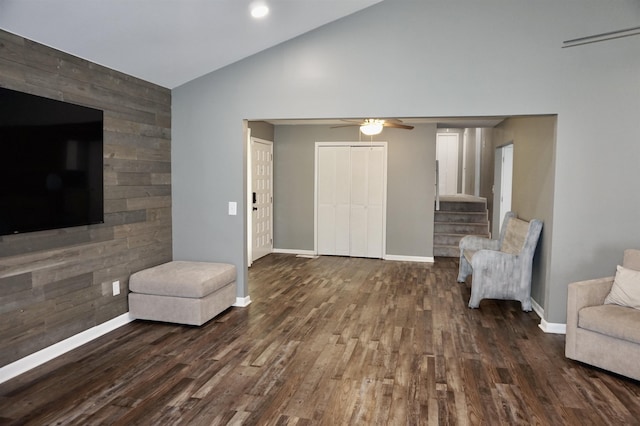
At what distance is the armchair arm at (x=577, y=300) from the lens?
3.42 m

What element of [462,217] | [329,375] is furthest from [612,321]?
[462,217]

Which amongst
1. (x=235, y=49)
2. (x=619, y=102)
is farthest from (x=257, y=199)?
(x=619, y=102)

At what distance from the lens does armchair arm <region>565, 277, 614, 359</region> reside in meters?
3.42

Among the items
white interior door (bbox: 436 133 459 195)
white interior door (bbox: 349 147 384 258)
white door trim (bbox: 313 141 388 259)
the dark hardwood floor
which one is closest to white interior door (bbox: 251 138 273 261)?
white door trim (bbox: 313 141 388 259)

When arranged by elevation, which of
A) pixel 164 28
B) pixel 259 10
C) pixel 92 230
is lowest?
pixel 92 230

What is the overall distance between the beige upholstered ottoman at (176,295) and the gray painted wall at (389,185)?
3.74 metres

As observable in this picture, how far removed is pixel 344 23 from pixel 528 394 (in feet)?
11.6

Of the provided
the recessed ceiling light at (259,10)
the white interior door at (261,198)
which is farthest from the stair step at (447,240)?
the recessed ceiling light at (259,10)

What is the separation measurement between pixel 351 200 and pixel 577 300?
4.75 metres

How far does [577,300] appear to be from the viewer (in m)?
3.42

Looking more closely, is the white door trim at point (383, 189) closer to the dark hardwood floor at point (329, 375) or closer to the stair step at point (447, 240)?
the stair step at point (447, 240)

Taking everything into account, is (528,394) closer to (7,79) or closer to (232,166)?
(232,166)

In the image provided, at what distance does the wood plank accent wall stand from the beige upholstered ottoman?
15cm

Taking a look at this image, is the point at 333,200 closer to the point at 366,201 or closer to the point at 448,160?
the point at 366,201
